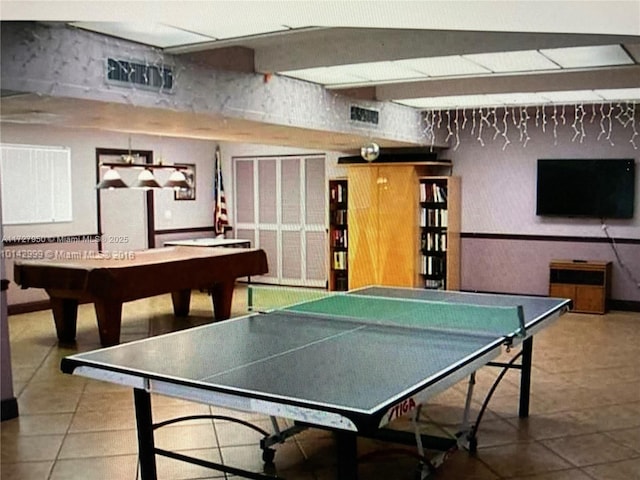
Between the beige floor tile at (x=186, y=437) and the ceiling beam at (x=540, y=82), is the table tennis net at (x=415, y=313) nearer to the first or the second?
the beige floor tile at (x=186, y=437)

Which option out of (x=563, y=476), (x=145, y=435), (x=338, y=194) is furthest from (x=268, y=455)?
(x=338, y=194)

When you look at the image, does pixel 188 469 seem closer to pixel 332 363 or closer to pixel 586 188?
pixel 332 363

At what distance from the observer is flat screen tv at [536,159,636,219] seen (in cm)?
803

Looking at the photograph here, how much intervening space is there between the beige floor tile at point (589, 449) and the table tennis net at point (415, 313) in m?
0.80

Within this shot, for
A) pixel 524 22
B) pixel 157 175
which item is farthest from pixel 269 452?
pixel 157 175

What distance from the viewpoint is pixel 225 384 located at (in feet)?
8.10

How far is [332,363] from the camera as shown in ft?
9.11

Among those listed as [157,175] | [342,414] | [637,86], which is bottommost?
[342,414]

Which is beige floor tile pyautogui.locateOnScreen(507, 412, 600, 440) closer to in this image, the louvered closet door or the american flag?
the louvered closet door

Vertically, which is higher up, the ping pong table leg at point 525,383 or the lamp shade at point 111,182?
the lamp shade at point 111,182

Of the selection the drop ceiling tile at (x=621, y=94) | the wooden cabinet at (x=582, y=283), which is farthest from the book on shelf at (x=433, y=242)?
the drop ceiling tile at (x=621, y=94)

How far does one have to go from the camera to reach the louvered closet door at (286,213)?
10.2m

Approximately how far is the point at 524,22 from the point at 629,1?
1.45ft

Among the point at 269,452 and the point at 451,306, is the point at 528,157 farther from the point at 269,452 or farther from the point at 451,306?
the point at 269,452
